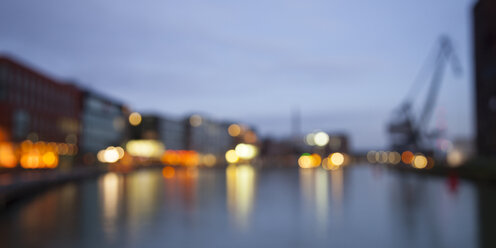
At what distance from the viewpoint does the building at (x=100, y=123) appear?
284 feet

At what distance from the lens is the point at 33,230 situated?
1573 centimetres

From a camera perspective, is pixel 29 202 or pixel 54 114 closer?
pixel 29 202

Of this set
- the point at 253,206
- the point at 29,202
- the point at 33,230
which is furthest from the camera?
the point at 29,202

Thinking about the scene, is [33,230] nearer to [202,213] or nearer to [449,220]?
[202,213]

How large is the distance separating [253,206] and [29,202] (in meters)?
12.5

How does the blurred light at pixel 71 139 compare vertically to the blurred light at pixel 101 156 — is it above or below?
above

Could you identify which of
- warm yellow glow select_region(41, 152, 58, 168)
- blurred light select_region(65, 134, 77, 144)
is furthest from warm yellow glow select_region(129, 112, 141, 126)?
warm yellow glow select_region(41, 152, 58, 168)

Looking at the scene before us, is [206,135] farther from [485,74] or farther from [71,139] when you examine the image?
[485,74]

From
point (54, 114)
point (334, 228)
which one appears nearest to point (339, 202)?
point (334, 228)

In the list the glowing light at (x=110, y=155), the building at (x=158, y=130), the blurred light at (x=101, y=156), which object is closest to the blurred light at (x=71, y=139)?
the blurred light at (x=101, y=156)

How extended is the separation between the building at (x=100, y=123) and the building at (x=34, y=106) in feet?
14.7

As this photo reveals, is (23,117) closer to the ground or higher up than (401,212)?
higher up

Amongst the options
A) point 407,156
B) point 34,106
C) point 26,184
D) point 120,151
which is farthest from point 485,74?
point 120,151

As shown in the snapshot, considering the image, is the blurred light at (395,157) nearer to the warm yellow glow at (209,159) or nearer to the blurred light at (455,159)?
the blurred light at (455,159)
